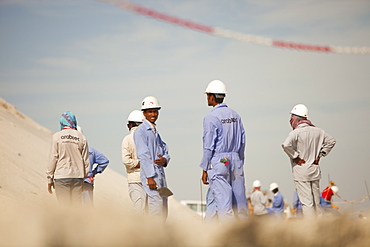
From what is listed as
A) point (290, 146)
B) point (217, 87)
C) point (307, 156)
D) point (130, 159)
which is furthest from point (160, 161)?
point (307, 156)

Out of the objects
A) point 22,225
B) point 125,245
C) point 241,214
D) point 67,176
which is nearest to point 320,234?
point 125,245

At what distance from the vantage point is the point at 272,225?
4832mm

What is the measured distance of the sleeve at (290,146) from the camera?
11133 mm

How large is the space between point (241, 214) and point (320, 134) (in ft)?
9.75

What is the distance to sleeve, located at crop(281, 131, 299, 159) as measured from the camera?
11.1 m

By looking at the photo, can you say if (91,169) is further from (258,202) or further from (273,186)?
(273,186)

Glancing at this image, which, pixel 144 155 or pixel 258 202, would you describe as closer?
pixel 144 155

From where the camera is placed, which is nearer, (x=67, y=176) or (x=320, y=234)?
(x=320, y=234)

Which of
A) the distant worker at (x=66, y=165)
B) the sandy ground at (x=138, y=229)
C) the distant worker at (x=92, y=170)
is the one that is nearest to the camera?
the sandy ground at (x=138, y=229)

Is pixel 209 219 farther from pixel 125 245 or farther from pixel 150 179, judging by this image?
pixel 125 245

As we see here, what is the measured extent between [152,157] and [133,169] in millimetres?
1058

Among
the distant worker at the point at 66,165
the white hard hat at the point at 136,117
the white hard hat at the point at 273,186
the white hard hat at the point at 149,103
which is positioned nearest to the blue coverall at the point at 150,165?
the white hard hat at the point at 149,103

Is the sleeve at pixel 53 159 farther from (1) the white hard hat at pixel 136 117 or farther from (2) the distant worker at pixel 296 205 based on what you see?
(2) the distant worker at pixel 296 205

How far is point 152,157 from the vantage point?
957 centimetres
